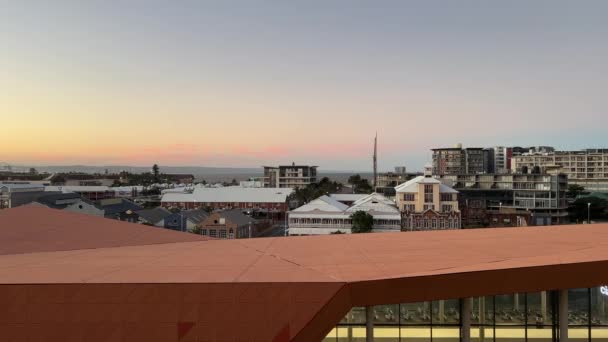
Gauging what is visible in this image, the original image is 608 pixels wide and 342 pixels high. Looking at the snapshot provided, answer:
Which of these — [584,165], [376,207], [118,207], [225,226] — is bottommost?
[225,226]

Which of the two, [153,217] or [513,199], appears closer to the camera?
[153,217]

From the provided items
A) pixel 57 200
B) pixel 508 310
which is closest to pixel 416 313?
pixel 508 310

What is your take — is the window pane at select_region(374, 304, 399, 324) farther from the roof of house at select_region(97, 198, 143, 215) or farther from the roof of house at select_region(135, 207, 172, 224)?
the roof of house at select_region(97, 198, 143, 215)

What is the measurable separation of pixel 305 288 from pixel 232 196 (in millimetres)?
95558

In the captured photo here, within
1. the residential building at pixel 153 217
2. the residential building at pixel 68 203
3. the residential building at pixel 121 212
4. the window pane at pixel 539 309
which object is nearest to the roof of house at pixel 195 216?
the residential building at pixel 153 217

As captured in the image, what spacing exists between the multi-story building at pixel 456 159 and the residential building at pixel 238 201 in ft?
218

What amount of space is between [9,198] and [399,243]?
319 feet

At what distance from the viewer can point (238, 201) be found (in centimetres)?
10019

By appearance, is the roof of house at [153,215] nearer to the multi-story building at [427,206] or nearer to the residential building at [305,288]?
the multi-story building at [427,206]

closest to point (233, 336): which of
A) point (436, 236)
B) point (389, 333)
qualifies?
point (389, 333)

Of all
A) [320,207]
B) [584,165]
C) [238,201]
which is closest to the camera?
[320,207]

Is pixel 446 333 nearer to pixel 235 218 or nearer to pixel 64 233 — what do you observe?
pixel 64 233

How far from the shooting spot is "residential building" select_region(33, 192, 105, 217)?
73.5m

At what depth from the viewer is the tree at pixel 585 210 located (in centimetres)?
7800
